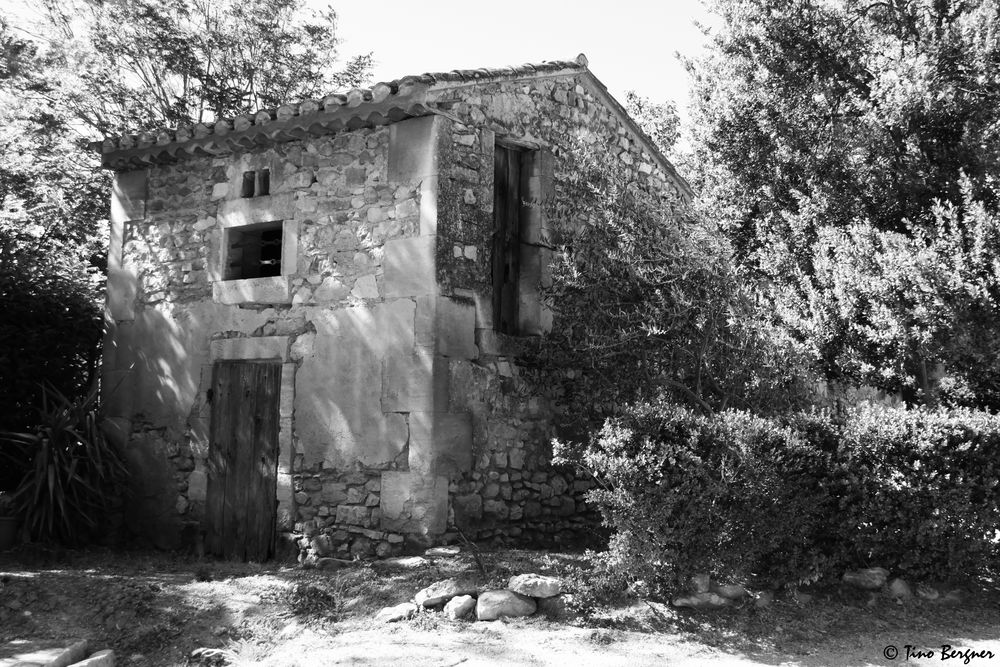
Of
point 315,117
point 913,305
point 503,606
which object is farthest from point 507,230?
point 503,606

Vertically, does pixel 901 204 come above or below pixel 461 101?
below


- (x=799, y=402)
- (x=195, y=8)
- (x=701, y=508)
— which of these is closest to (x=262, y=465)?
(x=701, y=508)

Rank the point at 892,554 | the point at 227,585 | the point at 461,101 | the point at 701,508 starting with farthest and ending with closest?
1. the point at 461,101
2. the point at 227,585
3. the point at 892,554
4. the point at 701,508

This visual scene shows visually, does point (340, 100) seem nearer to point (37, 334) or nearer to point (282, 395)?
point (282, 395)

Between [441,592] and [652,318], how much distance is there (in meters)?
3.06

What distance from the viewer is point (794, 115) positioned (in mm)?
8336

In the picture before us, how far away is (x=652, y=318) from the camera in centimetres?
782

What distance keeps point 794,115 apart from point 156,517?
7.25 meters

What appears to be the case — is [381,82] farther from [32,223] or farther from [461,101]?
[32,223]

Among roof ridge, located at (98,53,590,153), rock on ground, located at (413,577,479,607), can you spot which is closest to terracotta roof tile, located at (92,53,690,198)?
roof ridge, located at (98,53,590,153)

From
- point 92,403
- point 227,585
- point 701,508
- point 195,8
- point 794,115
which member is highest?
point 195,8

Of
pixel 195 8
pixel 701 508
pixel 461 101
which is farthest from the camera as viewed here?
pixel 195 8

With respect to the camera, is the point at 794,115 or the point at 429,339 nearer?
the point at 429,339

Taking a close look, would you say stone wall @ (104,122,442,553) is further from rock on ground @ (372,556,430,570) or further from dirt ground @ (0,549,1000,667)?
dirt ground @ (0,549,1000,667)
